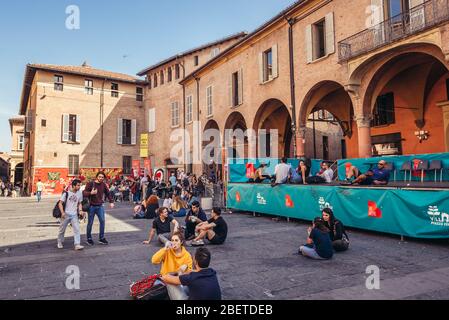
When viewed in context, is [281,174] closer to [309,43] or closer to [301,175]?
[301,175]

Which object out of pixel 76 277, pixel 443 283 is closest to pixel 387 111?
pixel 443 283

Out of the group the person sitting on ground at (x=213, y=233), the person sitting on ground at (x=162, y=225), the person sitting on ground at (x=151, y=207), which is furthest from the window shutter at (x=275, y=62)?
the person sitting on ground at (x=162, y=225)

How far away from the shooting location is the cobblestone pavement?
15.9 feet

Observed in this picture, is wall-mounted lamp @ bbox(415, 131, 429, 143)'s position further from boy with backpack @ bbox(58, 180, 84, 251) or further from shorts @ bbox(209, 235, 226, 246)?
boy with backpack @ bbox(58, 180, 84, 251)

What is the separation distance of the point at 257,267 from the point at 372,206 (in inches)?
178

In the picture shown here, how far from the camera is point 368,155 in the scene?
49.8 feet


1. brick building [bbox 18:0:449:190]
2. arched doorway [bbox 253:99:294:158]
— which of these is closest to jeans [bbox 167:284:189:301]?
brick building [bbox 18:0:449:190]

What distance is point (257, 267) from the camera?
617 centimetres

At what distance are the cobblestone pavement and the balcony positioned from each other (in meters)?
8.11

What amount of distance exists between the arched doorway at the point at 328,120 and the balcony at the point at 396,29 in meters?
2.07

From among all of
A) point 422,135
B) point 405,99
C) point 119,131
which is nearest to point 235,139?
point 405,99

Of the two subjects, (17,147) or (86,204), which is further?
(17,147)

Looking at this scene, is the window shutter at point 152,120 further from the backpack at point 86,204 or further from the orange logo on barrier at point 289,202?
the backpack at point 86,204
